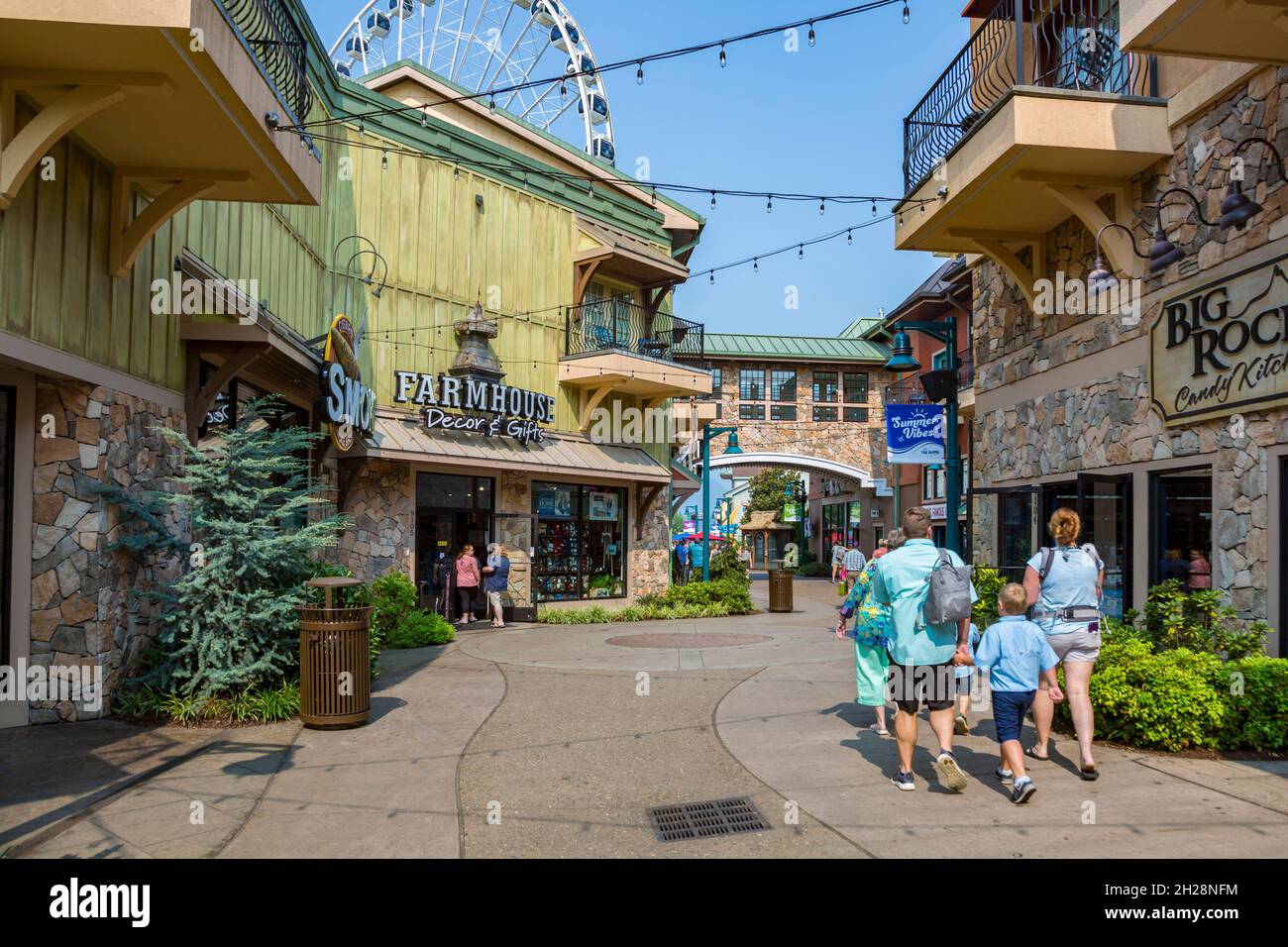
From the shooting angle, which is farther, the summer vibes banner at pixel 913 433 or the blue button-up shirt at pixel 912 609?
the summer vibes banner at pixel 913 433

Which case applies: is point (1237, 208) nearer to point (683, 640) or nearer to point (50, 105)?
point (50, 105)

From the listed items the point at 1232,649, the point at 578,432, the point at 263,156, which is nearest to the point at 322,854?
the point at 263,156

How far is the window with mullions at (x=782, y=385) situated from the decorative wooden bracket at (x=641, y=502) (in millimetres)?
18961

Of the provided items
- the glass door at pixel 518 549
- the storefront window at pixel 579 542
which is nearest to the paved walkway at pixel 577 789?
the glass door at pixel 518 549

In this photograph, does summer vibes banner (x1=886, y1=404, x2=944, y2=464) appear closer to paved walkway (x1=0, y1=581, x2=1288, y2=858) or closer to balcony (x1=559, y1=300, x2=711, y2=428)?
paved walkway (x1=0, y1=581, x2=1288, y2=858)

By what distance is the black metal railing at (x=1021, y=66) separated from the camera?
9812mm

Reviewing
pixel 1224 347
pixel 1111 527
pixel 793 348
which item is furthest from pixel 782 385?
pixel 1224 347

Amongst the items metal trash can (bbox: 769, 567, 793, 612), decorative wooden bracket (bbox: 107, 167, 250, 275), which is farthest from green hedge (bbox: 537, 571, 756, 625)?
decorative wooden bracket (bbox: 107, 167, 250, 275)

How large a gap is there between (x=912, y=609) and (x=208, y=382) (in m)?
7.82

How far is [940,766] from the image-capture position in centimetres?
605

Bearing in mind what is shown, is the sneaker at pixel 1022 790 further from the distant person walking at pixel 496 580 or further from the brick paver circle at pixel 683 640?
the distant person walking at pixel 496 580

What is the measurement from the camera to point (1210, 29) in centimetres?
691

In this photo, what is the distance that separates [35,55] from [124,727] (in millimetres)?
5149
